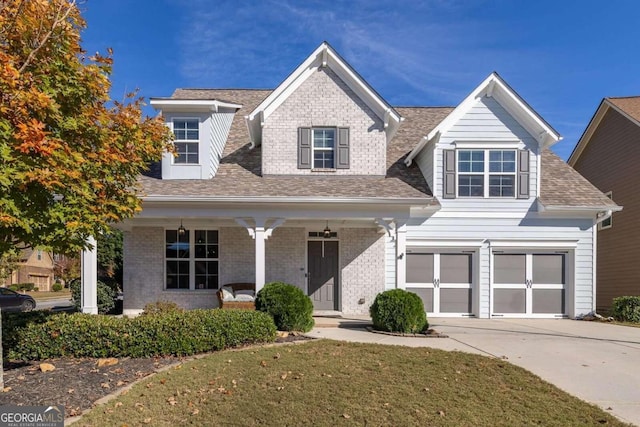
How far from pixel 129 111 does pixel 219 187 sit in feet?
15.8

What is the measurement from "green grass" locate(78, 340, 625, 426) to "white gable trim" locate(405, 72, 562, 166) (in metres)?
7.85

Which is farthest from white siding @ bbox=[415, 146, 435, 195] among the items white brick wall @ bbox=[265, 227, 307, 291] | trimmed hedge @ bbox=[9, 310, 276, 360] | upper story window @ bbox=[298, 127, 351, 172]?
trimmed hedge @ bbox=[9, 310, 276, 360]

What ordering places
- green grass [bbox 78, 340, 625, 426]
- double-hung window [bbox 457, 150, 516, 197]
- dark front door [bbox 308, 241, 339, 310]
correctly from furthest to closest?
1. dark front door [bbox 308, 241, 339, 310]
2. double-hung window [bbox 457, 150, 516, 197]
3. green grass [bbox 78, 340, 625, 426]

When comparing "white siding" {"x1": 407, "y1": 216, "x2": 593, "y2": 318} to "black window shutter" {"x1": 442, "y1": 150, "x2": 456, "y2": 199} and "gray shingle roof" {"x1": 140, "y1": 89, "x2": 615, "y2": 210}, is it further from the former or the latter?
"gray shingle roof" {"x1": 140, "y1": 89, "x2": 615, "y2": 210}

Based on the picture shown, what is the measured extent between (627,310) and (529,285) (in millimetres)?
2913

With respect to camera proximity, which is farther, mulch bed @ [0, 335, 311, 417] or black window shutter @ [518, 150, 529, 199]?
black window shutter @ [518, 150, 529, 199]

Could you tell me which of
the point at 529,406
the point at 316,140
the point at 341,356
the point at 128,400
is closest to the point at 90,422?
the point at 128,400

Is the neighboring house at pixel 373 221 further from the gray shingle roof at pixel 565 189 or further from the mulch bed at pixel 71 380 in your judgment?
the mulch bed at pixel 71 380

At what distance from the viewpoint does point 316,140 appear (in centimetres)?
→ 1283

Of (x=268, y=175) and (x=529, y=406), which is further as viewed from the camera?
(x=268, y=175)

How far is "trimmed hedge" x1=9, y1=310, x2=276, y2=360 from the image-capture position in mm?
7121

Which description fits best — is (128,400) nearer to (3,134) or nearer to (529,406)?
(3,134)

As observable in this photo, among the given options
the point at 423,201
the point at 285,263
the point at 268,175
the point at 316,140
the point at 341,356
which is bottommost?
the point at 341,356

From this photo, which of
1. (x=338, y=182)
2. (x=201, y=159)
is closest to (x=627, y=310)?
(x=338, y=182)
